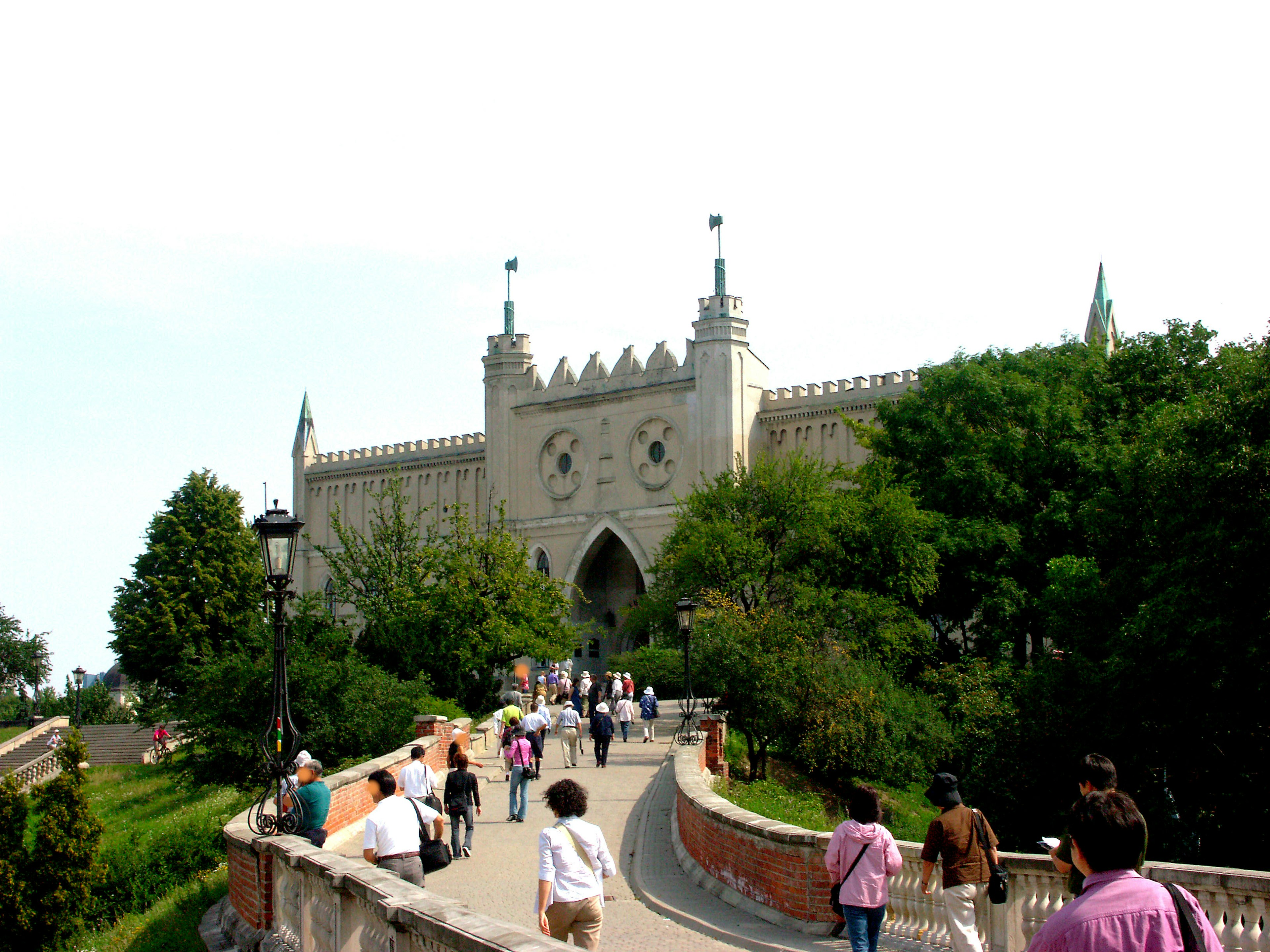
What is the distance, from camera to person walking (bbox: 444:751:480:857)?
554 inches

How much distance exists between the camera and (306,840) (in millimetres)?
10219

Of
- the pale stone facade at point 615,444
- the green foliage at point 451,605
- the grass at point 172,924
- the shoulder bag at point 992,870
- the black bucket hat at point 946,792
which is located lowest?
the grass at point 172,924

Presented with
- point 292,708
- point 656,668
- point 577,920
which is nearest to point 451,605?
point 656,668

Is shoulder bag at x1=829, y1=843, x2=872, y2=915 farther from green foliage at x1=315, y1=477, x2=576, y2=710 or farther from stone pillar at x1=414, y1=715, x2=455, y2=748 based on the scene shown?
green foliage at x1=315, y1=477, x2=576, y2=710

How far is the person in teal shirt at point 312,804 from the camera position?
430 inches

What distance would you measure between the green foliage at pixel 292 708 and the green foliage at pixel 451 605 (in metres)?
6.32

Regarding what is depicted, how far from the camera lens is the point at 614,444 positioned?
48.8 metres

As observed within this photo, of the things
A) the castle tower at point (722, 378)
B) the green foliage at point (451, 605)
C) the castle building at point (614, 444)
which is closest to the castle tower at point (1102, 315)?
the castle building at point (614, 444)

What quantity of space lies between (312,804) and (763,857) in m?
3.75

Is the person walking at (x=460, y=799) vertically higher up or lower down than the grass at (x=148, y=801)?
higher up

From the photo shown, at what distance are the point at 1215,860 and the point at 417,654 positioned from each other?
18.8 metres

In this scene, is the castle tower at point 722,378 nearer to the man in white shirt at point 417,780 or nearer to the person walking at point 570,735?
the person walking at point 570,735

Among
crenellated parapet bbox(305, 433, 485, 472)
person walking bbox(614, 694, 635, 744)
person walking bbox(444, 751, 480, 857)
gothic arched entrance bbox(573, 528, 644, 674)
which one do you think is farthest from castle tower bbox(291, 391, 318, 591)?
person walking bbox(444, 751, 480, 857)

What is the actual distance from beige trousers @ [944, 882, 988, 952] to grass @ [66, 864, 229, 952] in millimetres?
8608
